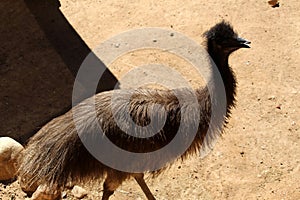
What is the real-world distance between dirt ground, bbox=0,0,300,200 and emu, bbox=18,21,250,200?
0.82m

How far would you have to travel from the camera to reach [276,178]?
226 inches

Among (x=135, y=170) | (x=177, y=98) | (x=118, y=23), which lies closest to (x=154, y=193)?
(x=135, y=170)

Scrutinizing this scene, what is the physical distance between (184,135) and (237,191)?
1.22 meters

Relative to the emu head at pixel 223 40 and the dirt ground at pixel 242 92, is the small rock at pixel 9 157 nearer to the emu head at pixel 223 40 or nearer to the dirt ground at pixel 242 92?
the dirt ground at pixel 242 92

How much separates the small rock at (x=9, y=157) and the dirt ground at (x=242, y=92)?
0.52 feet

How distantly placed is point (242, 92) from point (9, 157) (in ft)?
9.64

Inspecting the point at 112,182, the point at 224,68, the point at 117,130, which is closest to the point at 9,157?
the point at 112,182

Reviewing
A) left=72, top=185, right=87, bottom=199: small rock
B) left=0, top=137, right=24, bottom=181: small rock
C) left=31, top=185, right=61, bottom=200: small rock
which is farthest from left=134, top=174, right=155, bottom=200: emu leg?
left=0, top=137, right=24, bottom=181: small rock

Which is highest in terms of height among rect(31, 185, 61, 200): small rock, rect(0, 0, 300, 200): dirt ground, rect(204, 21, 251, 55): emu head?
rect(204, 21, 251, 55): emu head

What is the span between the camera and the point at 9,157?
560 centimetres

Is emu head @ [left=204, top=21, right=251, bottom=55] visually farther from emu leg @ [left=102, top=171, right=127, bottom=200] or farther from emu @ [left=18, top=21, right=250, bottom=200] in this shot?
emu leg @ [left=102, top=171, right=127, bottom=200]

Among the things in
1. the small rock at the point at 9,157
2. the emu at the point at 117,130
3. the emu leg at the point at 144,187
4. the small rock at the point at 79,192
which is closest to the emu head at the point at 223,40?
the emu at the point at 117,130

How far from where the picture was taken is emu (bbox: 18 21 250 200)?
179 inches

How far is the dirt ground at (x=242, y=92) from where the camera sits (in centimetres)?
568
